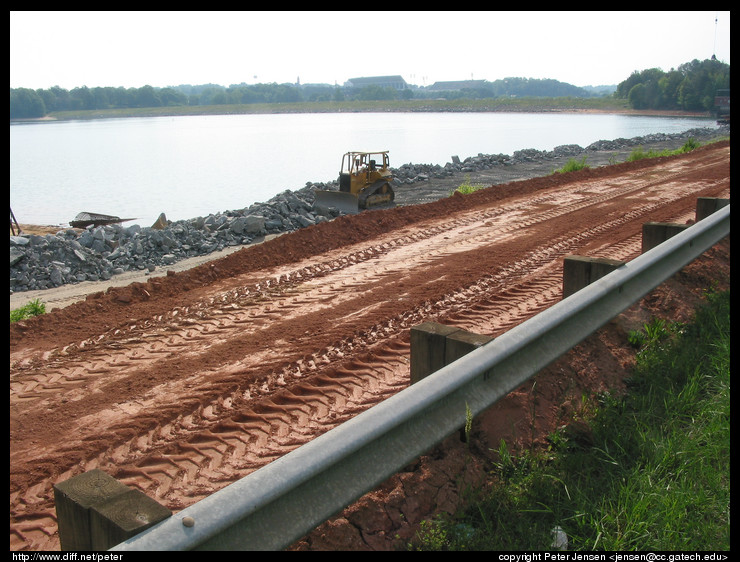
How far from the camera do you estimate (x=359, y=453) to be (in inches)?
112

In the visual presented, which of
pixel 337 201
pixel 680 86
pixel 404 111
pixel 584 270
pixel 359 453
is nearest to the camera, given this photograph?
pixel 359 453

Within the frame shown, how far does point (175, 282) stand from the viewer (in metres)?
8.73

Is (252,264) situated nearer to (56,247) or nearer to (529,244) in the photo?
(529,244)

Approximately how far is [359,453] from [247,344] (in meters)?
3.70

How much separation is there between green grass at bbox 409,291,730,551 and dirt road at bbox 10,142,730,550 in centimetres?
139

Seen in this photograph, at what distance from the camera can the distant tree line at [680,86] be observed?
98.9m

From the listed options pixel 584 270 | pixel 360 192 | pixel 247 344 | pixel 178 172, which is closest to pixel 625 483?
pixel 584 270

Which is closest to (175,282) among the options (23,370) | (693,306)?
(23,370)

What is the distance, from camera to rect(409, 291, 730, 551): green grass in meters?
3.34

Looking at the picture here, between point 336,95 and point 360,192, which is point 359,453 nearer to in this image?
point 360,192

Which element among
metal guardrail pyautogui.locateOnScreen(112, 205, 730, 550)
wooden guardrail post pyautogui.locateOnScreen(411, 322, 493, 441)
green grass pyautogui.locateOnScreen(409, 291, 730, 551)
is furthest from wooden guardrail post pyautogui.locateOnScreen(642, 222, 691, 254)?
wooden guardrail post pyautogui.locateOnScreen(411, 322, 493, 441)

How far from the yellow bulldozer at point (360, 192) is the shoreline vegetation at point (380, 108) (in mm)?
121465

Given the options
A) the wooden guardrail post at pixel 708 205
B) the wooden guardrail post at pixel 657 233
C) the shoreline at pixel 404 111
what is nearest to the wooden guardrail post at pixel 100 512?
the wooden guardrail post at pixel 657 233
